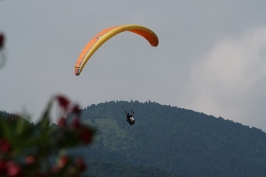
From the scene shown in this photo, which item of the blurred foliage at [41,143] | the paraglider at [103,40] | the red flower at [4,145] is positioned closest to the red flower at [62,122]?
the blurred foliage at [41,143]

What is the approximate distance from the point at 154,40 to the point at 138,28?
3797mm

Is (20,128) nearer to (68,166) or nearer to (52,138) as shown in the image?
(52,138)

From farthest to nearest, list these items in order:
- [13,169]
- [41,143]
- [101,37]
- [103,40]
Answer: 1. [101,37]
2. [103,40]
3. [41,143]
4. [13,169]

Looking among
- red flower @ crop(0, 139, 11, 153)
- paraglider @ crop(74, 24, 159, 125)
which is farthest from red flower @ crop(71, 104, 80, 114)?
paraglider @ crop(74, 24, 159, 125)

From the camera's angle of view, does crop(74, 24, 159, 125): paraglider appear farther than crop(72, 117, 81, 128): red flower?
Yes

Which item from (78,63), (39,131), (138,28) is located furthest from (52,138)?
(138,28)

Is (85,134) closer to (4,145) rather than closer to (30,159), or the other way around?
(30,159)

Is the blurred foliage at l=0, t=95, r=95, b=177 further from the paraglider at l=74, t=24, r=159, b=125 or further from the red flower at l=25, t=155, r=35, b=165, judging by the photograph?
the paraglider at l=74, t=24, r=159, b=125

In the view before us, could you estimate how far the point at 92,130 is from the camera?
161 inches

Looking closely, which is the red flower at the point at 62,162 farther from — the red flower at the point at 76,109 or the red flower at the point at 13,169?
the red flower at the point at 13,169

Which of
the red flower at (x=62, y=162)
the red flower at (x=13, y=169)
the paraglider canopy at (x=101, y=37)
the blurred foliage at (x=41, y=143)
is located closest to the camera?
the red flower at (x=13, y=169)

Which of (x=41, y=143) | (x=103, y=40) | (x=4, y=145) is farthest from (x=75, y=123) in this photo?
(x=103, y=40)

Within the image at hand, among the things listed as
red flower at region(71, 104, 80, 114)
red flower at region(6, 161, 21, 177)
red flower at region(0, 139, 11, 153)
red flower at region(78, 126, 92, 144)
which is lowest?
red flower at region(6, 161, 21, 177)

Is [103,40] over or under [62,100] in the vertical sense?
over
